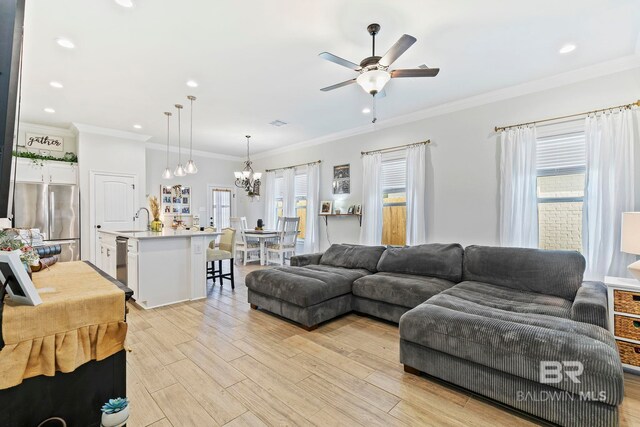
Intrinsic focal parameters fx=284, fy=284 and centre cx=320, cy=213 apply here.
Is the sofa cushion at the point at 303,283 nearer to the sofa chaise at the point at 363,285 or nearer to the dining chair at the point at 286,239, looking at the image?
the sofa chaise at the point at 363,285

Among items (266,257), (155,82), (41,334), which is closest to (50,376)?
(41,334)

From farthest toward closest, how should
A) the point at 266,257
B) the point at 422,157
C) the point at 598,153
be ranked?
the point at 266,257 < the point at 422,157 < the point at 598,153

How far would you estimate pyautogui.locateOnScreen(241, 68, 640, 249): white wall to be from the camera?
3.29m

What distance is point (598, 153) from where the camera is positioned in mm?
3160

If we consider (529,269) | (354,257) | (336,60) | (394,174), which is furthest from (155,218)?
(529,269)

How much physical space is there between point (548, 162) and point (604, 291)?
1760 millimetres

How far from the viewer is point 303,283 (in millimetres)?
3150

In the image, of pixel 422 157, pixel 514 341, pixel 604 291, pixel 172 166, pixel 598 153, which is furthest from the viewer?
pixel 172 166

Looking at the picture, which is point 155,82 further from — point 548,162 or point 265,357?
point 548,162

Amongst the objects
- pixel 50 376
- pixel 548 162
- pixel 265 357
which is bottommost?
pixel 265 357

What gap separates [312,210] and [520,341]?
4.83 metres

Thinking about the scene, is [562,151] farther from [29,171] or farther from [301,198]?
[29,171]

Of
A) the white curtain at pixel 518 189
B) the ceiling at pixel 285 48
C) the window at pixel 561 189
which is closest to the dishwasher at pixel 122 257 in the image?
the ceiling at pixel 285 48

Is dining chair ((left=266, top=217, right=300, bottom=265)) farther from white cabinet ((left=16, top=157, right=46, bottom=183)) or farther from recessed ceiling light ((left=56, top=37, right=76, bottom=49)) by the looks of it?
white cabinet ((left=16, top=157, right=46, bottom=183))
